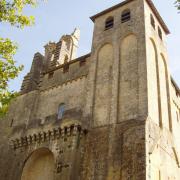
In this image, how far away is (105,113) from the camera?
1420cm

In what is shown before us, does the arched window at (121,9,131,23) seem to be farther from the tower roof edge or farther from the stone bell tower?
the stone bell tower

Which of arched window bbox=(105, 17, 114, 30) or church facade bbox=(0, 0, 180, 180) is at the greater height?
arched window bbox=(105, 17, 114, 30)

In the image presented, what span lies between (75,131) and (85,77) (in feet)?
13.6

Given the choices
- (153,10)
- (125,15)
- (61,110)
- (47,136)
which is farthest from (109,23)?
(47,136)

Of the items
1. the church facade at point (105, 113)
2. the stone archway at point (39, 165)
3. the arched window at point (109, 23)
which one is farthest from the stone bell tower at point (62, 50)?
the stone archway at point (39, 165)

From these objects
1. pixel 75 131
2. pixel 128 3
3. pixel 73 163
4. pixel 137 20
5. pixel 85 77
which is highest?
pixel 128 3

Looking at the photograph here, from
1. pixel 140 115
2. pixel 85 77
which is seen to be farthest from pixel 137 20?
pixel 140 115

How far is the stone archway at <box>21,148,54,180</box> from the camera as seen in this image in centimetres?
1459

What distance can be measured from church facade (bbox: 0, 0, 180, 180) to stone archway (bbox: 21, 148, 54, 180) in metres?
0.05

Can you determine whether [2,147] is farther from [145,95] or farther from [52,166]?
[145,95]

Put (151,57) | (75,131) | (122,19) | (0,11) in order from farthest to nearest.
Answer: (122,19) → (151,57) → (75,131) → (0,11)

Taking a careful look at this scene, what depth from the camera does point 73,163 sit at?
12.8 meters

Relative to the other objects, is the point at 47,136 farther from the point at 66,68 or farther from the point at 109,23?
the point at 109,23

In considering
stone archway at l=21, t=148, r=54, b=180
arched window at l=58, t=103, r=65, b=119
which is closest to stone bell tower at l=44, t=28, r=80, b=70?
arched window at l=58, t=103, r=65, b=119
